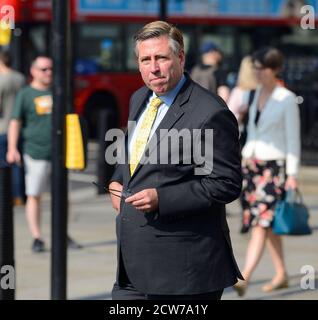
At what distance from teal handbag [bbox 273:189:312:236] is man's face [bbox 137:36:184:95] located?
350cm

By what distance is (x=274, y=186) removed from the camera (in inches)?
315

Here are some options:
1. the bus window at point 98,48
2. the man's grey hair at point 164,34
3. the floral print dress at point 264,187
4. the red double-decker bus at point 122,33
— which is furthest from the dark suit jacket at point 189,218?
the bus window at point 98,48

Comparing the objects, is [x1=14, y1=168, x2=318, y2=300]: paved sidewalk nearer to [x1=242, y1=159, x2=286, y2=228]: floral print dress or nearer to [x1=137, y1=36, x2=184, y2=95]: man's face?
[x1=242, y1=159, x2=286, y2=228]: floral print dress

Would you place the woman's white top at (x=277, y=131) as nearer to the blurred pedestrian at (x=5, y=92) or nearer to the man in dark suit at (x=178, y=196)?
the man in dark suit at (x=178, y=196)

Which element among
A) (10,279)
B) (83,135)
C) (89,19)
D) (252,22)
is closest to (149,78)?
(83,135)

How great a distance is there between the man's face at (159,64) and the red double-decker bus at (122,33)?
58.3 feet

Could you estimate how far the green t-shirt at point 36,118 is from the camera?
31.7ft

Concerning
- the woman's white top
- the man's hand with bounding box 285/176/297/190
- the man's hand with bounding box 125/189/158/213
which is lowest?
the man's hand with bounding box 285/176/297/190

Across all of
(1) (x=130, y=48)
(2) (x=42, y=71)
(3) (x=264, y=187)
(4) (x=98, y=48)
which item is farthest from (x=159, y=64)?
(1) (x=130, y=48)

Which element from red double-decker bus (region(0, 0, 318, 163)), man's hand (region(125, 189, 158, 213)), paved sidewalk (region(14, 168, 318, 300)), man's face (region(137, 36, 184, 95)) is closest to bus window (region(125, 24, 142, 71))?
red double-decker bus (region(0, 0, 318, 163))

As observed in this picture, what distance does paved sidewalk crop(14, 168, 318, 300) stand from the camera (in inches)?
316

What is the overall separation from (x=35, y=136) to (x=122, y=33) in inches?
564

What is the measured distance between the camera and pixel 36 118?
31.8 feet

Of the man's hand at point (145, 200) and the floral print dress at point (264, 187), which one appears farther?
the floral print dress at point (264, 187)
